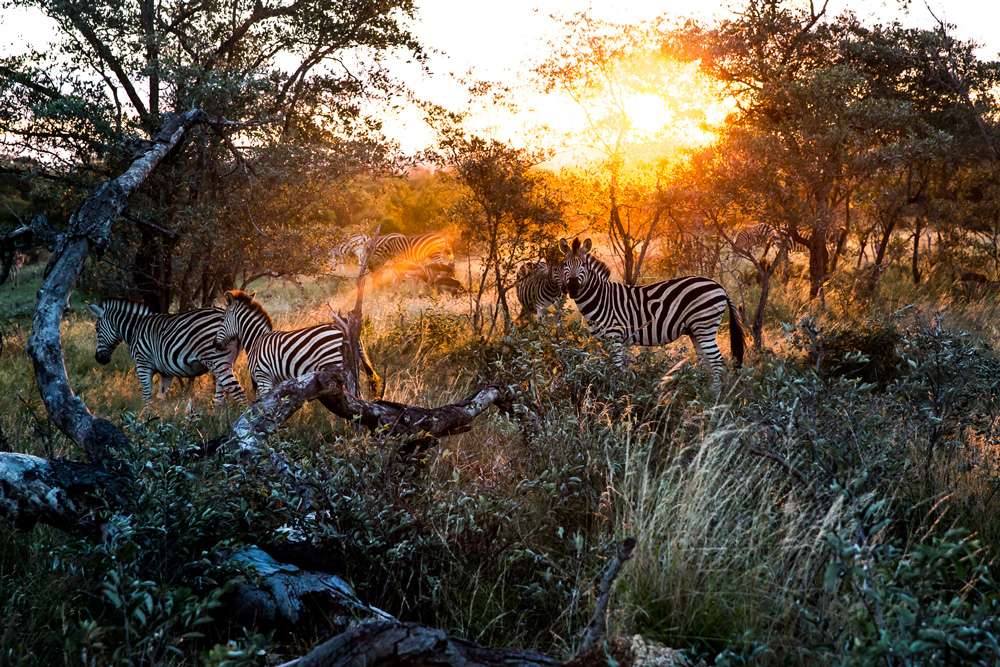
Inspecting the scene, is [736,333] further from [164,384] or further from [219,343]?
[164,384]

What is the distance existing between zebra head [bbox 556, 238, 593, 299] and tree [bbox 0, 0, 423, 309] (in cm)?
309

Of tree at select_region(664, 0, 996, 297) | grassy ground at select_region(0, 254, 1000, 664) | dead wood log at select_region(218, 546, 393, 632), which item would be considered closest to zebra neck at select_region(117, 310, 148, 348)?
grassy ground at select_region(0, 254, 1000, 664)

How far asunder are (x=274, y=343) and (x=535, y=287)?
16.0 ft

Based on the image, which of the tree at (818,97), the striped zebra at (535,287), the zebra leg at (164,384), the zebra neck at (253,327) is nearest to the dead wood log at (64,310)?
the zebra neck at (253,327)

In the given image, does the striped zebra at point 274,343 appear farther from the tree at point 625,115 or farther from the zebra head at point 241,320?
the tree at point 625,115

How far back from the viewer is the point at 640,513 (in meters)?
3.69

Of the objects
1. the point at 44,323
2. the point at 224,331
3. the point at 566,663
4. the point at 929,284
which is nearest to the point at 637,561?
the point at 566,663

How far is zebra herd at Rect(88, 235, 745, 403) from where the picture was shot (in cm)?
751

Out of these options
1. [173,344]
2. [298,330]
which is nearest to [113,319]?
[173,344]

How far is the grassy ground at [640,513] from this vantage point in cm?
305

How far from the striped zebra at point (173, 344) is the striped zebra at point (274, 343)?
0.21 m

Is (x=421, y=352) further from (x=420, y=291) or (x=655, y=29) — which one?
(x=420, y=291)

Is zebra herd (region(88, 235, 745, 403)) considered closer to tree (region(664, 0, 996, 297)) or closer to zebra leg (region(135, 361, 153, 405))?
zebra leg (region(135, 361, 153, 405))

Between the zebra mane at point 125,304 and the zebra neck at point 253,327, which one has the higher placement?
the zebra mane at point 125,304
